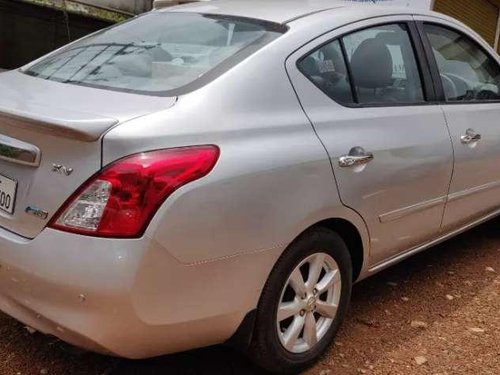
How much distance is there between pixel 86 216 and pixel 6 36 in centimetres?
918

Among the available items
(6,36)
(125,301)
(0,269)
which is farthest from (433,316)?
→ (6,36)

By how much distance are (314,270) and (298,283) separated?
4.2 inches

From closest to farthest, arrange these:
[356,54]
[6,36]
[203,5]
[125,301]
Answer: [125,301], [356,54], [203,5], [6,36]

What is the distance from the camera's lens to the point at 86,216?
6.68 feet

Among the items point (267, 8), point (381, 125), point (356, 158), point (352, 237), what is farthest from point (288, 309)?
point (267, 8)

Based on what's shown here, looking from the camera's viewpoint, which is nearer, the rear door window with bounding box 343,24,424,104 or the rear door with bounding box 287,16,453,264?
the rear door with bounding box 287,16,453,264

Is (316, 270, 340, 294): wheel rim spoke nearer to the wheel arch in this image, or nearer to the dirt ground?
the wheel arch

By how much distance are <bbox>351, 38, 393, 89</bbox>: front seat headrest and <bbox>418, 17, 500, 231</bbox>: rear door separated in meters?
0.38

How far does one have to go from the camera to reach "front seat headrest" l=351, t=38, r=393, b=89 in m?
2.96

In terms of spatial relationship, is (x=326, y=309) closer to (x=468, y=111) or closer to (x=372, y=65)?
(x=372, y=65)

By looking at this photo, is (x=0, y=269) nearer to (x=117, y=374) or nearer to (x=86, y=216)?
(x=86, y=216)

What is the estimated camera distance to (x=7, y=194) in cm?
224

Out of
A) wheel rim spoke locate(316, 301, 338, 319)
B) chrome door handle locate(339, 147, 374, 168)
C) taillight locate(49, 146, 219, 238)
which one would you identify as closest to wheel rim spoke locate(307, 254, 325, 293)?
wheel rim spoke locate(316, 301, 338, 319)

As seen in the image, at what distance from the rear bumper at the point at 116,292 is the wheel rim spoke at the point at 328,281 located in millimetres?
529
